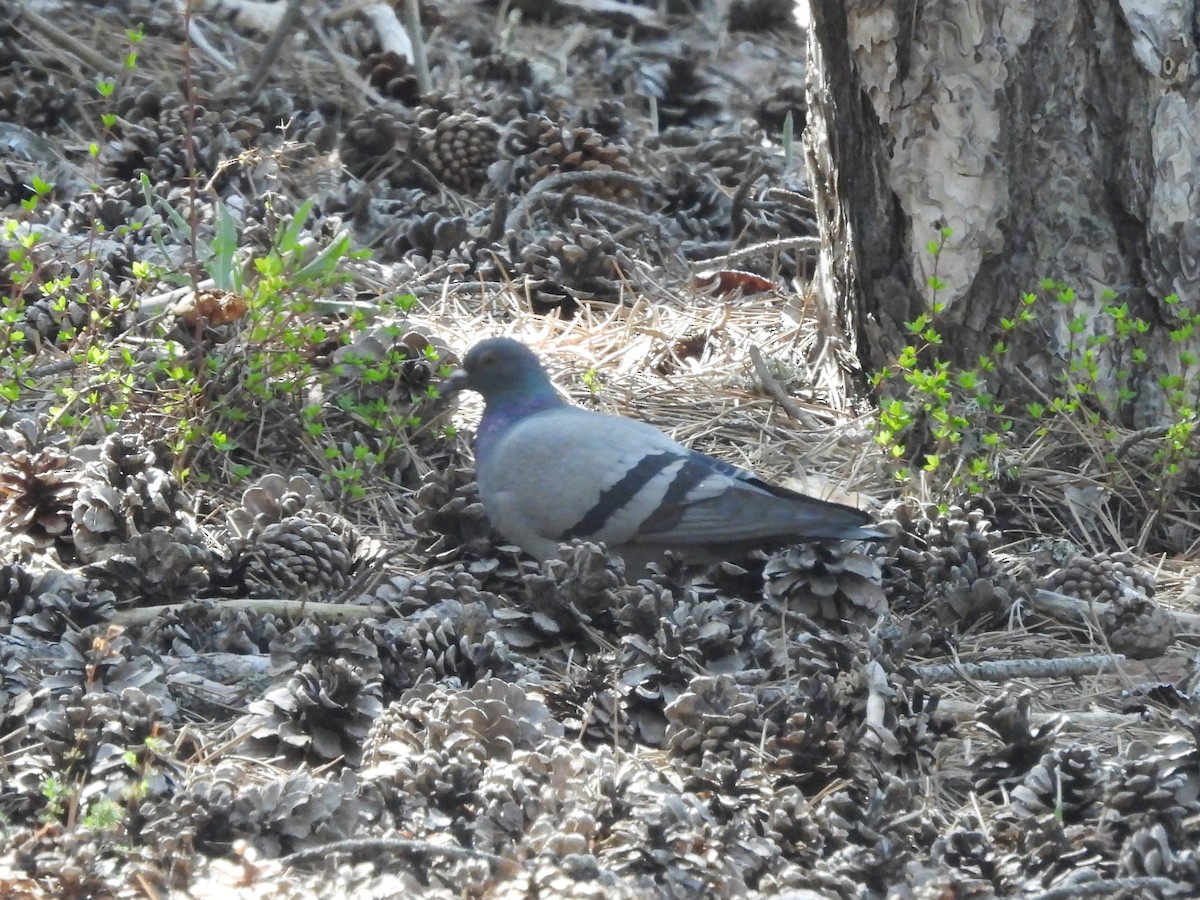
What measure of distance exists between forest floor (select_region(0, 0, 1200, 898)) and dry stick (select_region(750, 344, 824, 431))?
0.05ft

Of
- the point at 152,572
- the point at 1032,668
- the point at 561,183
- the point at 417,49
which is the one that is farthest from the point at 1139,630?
the point at 417,49

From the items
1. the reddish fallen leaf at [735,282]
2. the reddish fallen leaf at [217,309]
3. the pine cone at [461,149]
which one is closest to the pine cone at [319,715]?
the reddish fallen leaf at [217,309]

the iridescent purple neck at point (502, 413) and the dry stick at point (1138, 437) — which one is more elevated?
the dry stick at point (1138, 437)

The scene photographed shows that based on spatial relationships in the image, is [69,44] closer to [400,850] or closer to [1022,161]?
[1022,161]

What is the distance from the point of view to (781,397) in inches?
179

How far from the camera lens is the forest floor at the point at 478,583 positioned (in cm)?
237

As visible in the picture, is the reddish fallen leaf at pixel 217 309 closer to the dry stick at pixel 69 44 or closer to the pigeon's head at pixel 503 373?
the pigeon's head at pixel 503 373

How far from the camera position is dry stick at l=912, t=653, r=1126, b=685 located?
3135 millimetres

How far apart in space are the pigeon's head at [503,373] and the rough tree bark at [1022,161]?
3.48ft

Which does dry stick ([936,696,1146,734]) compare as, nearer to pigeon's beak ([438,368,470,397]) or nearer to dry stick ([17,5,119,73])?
pigeon's beak ([438,368,470,397])

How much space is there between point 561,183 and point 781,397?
183cm

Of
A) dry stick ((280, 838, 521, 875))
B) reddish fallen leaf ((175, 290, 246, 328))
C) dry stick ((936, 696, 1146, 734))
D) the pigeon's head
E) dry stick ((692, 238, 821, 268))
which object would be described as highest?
dry stick ((692, 238, 821, 268))

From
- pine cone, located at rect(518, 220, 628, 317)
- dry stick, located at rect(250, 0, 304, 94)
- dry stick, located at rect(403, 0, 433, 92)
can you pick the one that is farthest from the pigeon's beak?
dry stick, located at rect(403, 0, 433, 92)

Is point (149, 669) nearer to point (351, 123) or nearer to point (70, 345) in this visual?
point (70, 345)
